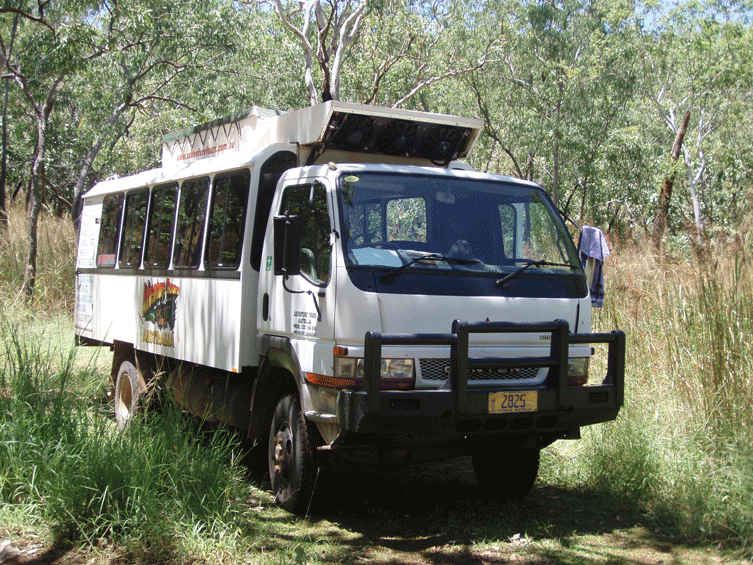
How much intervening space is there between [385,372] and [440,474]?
2.55m

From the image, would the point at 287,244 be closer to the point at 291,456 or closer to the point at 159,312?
the point at 291,456

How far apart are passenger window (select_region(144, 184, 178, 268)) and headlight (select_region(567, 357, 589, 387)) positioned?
13.2ft

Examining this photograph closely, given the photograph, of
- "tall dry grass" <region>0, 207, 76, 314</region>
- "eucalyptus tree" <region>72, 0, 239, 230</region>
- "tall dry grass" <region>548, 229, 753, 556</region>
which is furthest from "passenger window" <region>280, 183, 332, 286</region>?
"eucalyptus tree" <region>72, 0, 239, 230</region>

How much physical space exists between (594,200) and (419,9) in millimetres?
9845

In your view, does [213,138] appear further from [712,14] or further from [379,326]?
[712,14]

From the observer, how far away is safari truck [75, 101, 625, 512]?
16.2ft

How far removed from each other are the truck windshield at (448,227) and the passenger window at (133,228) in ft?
12.0

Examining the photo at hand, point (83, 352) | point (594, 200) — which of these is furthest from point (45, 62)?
point (594, 200)

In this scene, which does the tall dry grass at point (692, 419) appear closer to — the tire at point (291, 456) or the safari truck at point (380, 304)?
the safari truck at point (380, 304)

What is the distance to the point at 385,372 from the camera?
15.9ft

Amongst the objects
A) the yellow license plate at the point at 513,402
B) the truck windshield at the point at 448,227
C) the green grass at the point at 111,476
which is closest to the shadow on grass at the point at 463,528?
the green grass at the point at 111,476

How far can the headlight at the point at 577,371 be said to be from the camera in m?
5.43

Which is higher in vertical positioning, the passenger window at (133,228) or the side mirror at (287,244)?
the passenger window at (133,228)

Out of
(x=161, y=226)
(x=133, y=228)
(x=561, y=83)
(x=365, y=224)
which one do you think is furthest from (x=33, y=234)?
(x=561, y=83)
